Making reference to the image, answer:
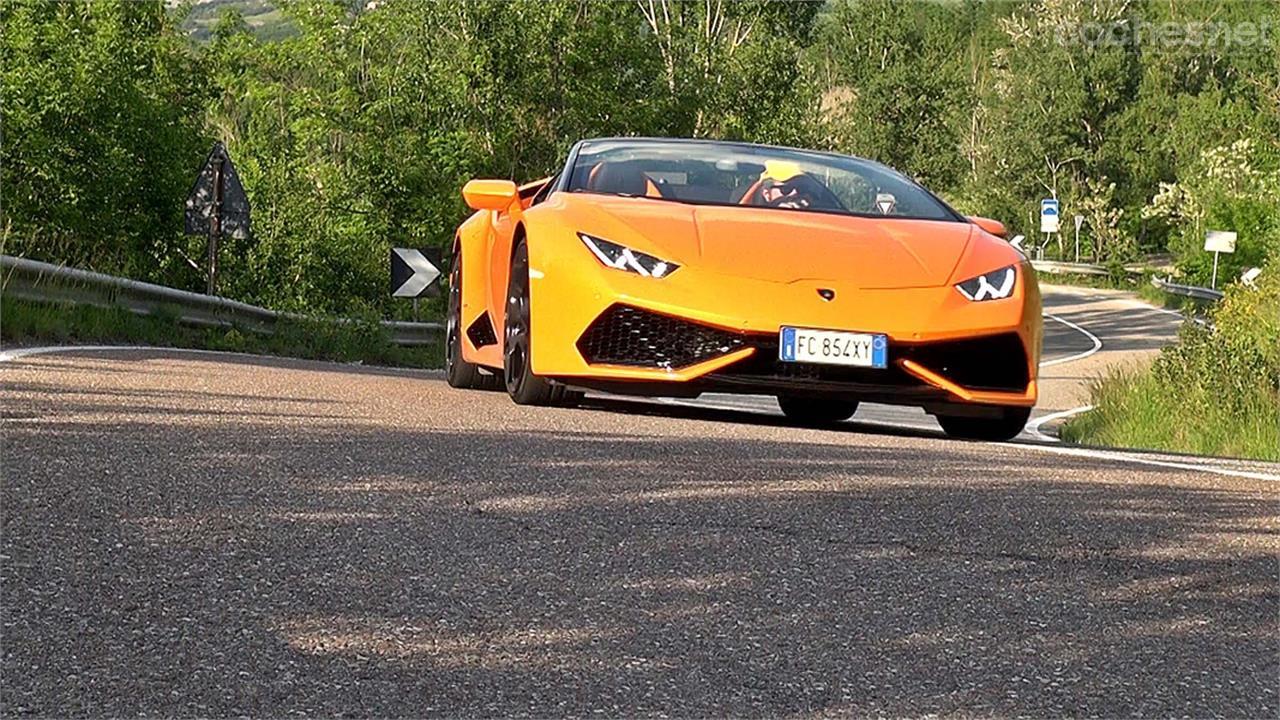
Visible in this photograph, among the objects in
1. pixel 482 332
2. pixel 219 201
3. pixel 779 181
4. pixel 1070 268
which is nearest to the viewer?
pixel 779 181

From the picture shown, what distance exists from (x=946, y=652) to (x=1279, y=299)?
1621cm

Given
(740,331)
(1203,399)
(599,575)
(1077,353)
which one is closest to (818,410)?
(740,331)

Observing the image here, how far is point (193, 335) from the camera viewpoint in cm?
1678

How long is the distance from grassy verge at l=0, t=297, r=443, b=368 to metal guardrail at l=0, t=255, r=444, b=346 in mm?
73

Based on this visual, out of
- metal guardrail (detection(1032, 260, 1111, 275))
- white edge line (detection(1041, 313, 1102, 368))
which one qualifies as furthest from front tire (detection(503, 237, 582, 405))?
metal guardrail (detection(1032, 260, 1111, 275))

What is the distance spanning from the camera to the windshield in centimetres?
944

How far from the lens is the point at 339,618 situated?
402 cm

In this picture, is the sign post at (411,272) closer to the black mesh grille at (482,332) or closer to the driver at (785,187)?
the black mesh grille at (482,332)

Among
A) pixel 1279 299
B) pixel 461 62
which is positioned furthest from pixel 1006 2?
pixel 1279 299

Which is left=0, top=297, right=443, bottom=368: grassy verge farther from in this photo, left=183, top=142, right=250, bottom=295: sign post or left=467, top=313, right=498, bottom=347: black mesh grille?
left=183, top=142, right=250, bottom=295: sign post

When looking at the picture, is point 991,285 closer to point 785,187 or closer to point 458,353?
point 785,187

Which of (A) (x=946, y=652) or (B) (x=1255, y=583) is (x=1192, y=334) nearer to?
(B) (x=1255, y=583)

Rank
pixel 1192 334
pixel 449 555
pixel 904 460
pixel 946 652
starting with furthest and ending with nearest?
1. pixel 1192 334
2. pixel 904 460
3. pixel 449 555
4. pixel 946 652

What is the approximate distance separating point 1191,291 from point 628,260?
1951 inches
